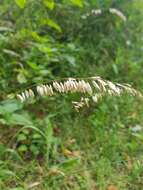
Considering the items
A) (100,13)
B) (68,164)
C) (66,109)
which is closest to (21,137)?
(68,164)

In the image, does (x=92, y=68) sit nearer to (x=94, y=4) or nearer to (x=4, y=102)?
(x=94, y=4)

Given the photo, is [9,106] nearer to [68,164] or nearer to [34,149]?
[34,149]

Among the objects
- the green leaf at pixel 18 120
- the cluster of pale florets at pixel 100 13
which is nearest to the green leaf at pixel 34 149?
Result: the green leaf at pixel 18 120

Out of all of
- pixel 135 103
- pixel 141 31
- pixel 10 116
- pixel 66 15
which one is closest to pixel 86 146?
pixel 10 116

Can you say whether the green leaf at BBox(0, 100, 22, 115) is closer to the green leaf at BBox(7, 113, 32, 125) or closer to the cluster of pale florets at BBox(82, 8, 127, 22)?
the green leaf at BBox(7, 113, 32, 125)

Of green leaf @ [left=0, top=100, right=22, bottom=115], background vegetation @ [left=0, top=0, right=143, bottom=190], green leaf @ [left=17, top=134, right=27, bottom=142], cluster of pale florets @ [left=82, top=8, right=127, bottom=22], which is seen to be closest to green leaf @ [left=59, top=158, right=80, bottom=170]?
background vegetation @ [left=0, top=0, right=143, bottom=190]

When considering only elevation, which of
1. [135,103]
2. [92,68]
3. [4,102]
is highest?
Answer: [4,102]

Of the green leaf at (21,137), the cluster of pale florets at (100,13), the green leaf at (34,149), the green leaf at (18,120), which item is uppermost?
the cluster of pale florets at (100,13)

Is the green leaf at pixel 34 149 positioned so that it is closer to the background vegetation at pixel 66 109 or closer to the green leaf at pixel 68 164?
the background vegetation at pixel 66 109
